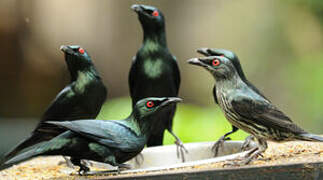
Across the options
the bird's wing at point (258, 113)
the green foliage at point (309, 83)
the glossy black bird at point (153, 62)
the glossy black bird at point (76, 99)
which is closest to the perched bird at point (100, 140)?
the bird's wing at point (258, 113)

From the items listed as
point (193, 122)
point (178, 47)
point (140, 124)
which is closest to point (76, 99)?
point (140, 124)

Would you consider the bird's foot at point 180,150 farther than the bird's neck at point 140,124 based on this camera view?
Yes

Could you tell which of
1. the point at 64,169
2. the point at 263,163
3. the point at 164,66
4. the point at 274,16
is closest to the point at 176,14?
the point at 274,16

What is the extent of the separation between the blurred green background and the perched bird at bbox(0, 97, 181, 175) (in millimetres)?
4120

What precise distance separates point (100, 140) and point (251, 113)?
0.91 m

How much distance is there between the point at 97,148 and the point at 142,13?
1.66m

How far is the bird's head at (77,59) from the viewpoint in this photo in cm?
340

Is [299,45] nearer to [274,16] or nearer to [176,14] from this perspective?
[274,16]

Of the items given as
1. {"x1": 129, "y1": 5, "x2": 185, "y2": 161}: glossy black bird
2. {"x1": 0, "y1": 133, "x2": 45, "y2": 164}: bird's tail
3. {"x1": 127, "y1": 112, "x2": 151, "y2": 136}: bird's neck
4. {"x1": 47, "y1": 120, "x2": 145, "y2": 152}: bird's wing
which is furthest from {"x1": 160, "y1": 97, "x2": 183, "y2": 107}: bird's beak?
{"x1": 129, "y1": 5, "x2": 185, "y2": 161}: glossy black bird

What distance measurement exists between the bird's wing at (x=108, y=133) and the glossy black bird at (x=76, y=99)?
653mm

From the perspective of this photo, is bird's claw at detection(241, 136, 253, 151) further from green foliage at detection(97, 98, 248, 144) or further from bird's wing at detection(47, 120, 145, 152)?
green foliage at detection(97, 98, 248, 144)

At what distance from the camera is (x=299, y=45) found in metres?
8.37

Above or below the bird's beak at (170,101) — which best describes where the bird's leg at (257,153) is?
below

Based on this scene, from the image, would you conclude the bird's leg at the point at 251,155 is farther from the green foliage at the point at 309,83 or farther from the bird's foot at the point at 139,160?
the green foliage at the point at 309,83
